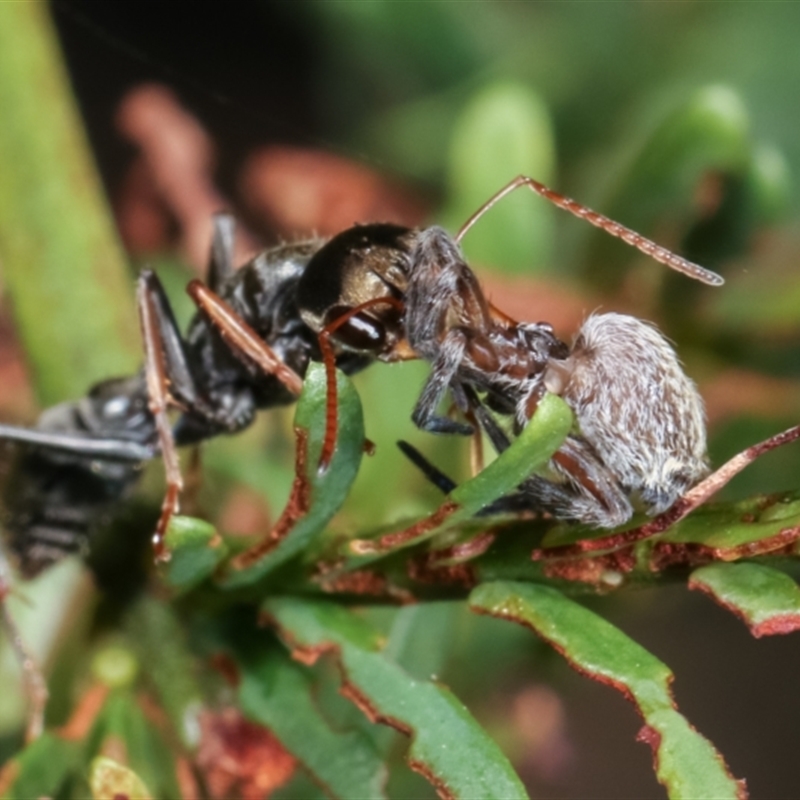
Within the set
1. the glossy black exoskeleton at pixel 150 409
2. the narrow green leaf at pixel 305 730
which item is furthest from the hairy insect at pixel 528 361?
the narrow green leaf at pixel 305 730

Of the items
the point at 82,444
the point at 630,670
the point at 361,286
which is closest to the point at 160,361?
the point at 82,444

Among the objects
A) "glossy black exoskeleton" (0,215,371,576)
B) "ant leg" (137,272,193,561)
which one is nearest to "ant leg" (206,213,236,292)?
"glossy black exoskeleton" (0,215,371,576)

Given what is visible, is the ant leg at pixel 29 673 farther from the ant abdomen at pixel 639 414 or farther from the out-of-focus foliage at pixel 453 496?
the ant abdomen at pixel 639 414

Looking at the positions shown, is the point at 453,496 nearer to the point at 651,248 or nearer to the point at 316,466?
the point at 316,466

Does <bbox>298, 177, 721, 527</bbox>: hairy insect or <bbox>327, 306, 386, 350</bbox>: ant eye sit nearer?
<bbox>298, 177, 721, 527</bbox>: hairy insect

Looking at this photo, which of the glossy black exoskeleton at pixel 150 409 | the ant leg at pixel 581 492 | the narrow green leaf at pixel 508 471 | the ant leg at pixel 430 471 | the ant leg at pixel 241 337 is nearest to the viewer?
the narrow green leaf at pixel 508 471

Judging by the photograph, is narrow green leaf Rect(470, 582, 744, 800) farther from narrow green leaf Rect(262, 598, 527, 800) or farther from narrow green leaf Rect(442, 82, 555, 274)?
narrow green leaf Rect(442, 82, 555, 274)
